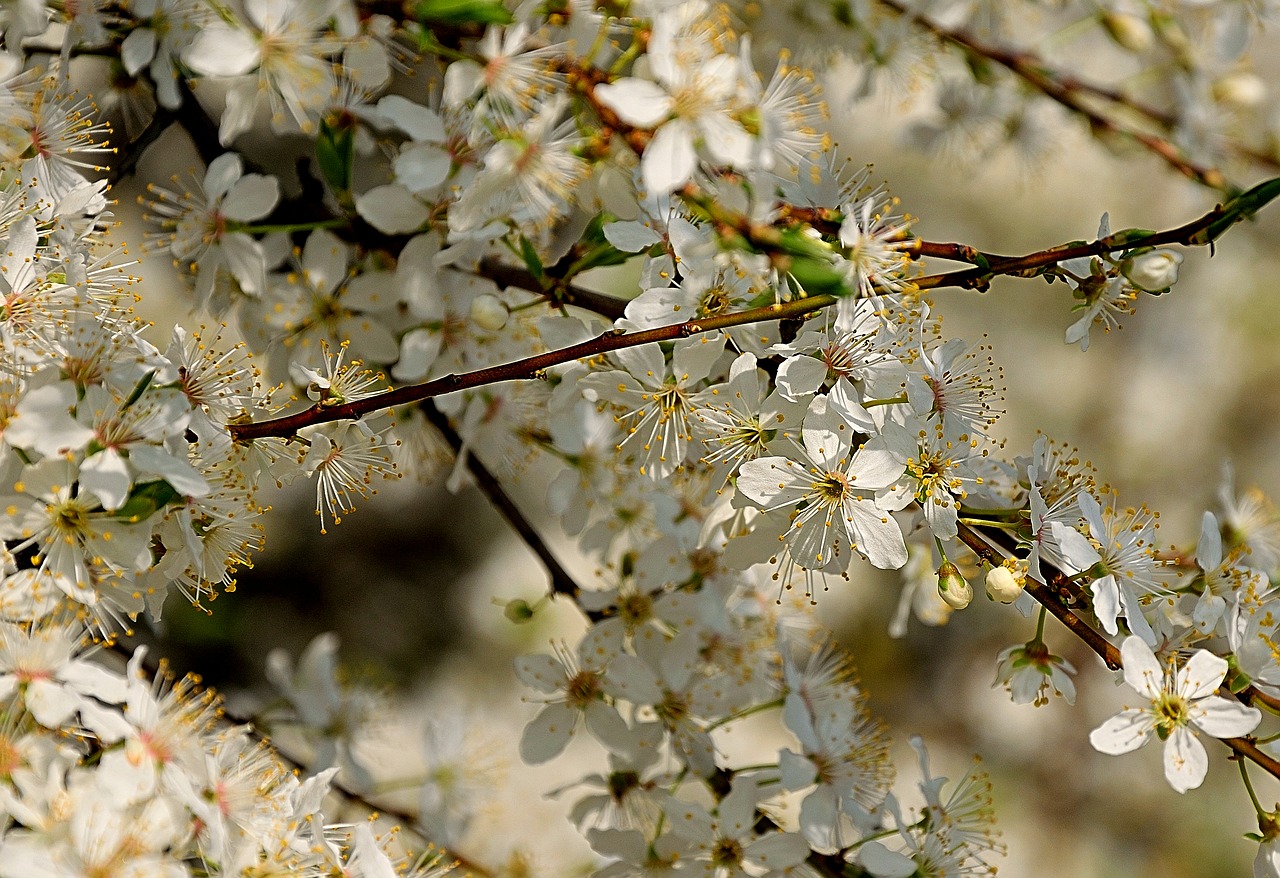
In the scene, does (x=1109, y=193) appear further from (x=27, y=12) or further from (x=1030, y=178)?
(x=27, y=12)

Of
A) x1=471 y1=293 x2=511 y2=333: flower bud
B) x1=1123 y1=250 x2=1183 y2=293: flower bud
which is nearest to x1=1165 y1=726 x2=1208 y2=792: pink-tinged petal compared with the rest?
x1=1123 y1=250 x2=1183 y2=293: flower bud

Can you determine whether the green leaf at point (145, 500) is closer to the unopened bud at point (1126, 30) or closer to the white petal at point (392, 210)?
the white petal at point (392, 210)

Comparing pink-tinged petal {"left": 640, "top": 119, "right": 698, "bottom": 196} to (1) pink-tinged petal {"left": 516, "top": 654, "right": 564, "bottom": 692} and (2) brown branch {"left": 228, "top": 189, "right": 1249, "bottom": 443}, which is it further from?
(1) pink-tinged petal {"left": 516, "top": 654, "right": 564, "bottom": 692}

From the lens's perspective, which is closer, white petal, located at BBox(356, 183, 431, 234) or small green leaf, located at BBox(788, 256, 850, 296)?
small green leaf, located at BBox(788, 256, 850, 296)

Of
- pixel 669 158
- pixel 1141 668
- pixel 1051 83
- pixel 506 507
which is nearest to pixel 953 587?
pixel 1141 668

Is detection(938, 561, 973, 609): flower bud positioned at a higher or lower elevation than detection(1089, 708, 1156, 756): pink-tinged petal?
higher

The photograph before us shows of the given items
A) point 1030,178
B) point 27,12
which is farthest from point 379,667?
point 1030,178

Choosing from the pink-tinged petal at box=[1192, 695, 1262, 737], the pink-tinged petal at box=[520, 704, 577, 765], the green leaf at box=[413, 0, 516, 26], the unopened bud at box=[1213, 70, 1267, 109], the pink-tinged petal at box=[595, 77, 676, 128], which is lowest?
the pink-tinged petal at box=[520, 704, 577, 765]
